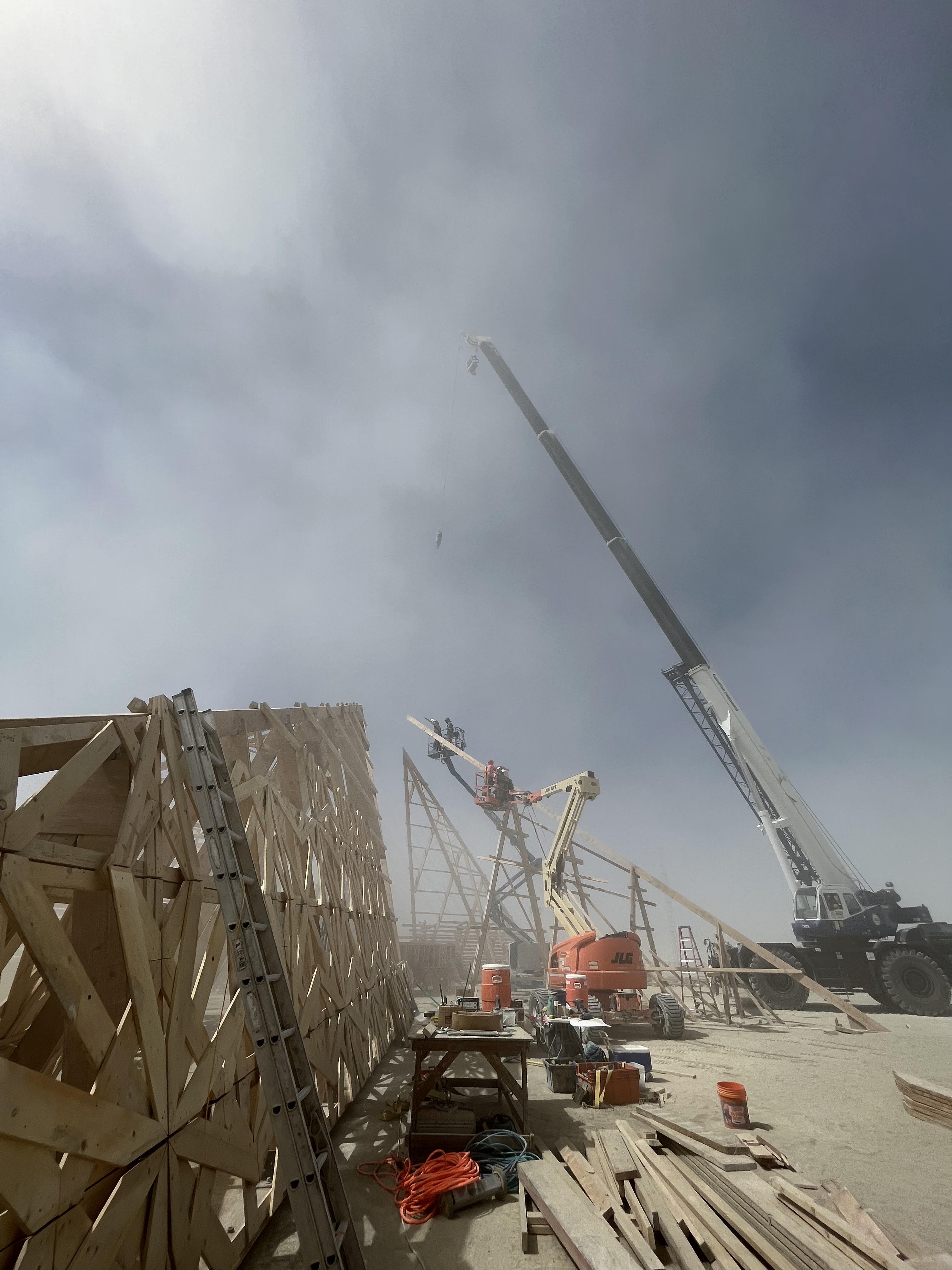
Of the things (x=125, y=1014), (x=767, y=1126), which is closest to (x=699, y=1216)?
(x=767, y=1126)

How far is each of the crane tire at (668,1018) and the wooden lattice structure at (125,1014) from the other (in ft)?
33.2

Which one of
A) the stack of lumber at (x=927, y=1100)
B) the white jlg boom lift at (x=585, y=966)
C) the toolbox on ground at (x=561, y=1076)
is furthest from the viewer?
the white jlg boom lift at (x=585, y=966)

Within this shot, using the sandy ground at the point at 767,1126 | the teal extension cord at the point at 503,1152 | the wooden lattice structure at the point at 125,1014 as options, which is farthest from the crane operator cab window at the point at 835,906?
the wooden lattice structure at the point at 125,1014

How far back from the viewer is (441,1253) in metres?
4.88

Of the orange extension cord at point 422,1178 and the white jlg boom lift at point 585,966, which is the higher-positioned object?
the white jlg boom lift at point 585,966

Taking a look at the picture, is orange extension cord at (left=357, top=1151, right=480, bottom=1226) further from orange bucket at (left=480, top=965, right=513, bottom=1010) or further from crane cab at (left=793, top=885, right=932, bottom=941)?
crane cab at (left=793, top=885, right=932, bottom=941)

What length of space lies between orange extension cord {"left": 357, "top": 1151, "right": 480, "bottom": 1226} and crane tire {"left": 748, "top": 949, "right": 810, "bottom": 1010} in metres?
16.0

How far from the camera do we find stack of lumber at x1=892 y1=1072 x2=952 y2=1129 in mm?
7824

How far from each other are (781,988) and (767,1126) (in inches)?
529

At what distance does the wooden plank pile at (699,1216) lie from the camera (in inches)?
167

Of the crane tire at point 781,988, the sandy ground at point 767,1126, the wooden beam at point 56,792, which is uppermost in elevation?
the wooden beam at point 56,792

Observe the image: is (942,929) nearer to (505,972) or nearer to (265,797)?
(505,972)

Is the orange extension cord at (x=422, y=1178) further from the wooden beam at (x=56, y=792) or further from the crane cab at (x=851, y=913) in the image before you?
the crane cab at (x=851, y=913)

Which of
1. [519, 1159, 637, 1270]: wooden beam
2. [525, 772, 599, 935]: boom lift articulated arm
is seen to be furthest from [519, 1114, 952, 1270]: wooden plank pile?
[525, 772, 599, 935]: boom lift articulated arm
